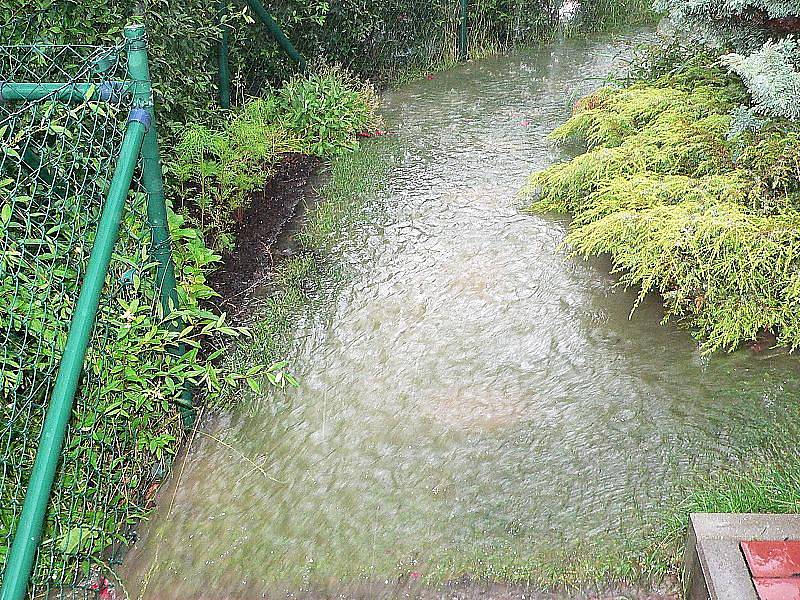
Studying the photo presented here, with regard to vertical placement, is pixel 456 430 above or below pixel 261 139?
below

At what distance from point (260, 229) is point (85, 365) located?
2219mm

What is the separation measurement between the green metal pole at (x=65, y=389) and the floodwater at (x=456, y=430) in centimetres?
85

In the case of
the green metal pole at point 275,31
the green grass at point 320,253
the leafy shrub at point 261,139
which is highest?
the green metal pole at point 275,31

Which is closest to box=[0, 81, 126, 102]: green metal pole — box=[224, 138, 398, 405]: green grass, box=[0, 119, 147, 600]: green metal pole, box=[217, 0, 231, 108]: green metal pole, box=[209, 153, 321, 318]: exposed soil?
box=[0, 119, 147, 600]: green metal pole

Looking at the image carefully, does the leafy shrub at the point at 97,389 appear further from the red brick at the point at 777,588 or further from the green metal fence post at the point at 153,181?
the red brick at the point at 777,588

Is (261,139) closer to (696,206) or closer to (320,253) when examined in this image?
(320,253)

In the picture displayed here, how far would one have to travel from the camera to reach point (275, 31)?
5.85 meters

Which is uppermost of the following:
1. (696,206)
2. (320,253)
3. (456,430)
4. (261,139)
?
(261,139)

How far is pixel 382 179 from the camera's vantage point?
17.6ft

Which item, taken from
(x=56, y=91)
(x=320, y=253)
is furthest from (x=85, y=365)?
(x=320, y=253)

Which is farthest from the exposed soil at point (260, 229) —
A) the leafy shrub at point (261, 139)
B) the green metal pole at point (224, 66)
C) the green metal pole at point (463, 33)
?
the green metal pole at point (463, 33)

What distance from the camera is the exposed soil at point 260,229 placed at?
408cm

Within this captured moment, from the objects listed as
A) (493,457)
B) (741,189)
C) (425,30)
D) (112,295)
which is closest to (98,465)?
(112,295)

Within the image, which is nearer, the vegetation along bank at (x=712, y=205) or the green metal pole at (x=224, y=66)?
the vegetation along bank at (x=712, y=205)
